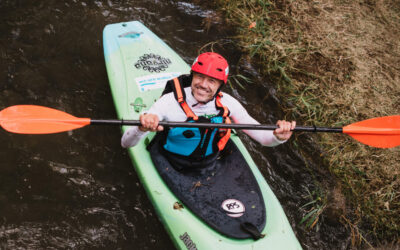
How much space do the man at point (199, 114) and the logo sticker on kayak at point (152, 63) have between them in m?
0.88

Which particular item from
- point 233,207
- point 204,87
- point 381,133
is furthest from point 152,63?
point 381,133

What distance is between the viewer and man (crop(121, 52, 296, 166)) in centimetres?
239

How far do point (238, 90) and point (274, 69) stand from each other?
0.63 m

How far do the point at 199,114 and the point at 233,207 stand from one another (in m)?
0.78

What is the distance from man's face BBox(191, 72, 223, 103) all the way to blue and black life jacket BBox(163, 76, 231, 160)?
0.32ft

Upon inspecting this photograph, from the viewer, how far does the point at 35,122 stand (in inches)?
93.4

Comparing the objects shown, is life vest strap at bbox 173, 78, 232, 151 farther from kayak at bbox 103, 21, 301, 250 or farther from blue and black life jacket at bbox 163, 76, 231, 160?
kayak at bbox 103, 21, 301, 250

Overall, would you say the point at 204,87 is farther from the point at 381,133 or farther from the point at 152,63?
the point at 381,133

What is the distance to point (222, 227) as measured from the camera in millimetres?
2336

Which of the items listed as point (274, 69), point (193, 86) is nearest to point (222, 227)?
point (193, 86)

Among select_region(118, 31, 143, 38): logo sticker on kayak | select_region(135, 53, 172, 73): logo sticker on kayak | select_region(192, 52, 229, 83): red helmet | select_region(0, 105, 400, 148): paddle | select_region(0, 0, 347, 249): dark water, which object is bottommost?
select_region(0, 0, 347, 249): dark water

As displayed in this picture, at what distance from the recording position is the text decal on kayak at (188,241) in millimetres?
2320

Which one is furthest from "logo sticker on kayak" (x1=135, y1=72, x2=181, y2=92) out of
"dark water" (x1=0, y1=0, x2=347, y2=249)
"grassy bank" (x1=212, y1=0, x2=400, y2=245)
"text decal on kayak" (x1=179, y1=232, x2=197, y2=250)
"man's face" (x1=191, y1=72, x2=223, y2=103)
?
"grassy bank" (x1=212, y1=0, x2=400, y2=245)

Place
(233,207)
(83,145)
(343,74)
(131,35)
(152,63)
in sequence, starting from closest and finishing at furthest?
1. (233,207)
2. (83,145)
3. (152,63)
4. (131,35)
5. (343,74)
